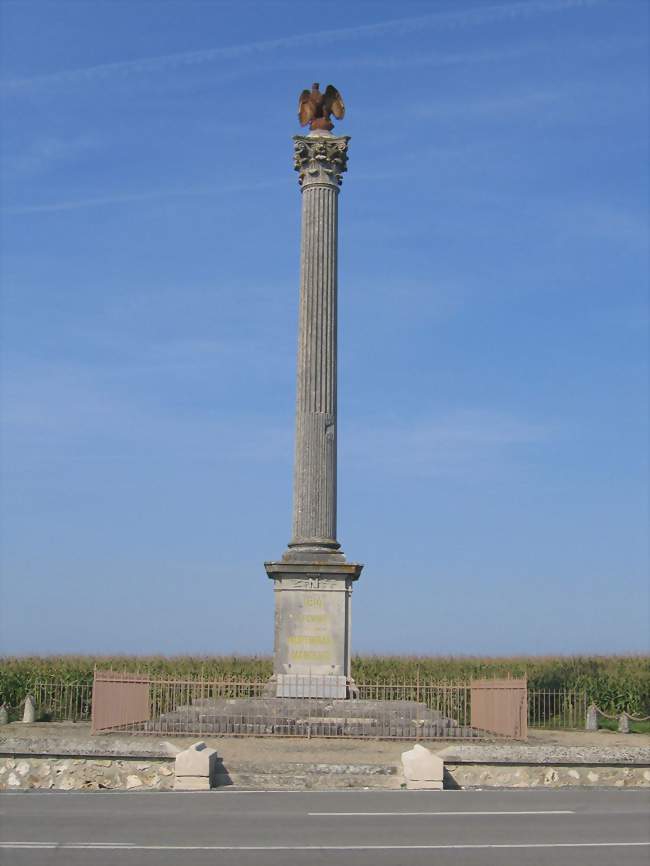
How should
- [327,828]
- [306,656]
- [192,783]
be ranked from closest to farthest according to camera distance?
[327,828] < [192,783] < [306,656]

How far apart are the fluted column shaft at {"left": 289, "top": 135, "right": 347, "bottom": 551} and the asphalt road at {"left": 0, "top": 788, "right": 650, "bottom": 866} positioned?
9293mm

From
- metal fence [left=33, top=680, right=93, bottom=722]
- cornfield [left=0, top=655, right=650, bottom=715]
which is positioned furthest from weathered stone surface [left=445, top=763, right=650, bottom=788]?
metal fence [left=33, top=680, right=93, bottom=722]

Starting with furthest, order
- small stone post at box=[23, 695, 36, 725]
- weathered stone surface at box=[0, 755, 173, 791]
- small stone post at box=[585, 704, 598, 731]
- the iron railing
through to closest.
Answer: the iron railing → small stone post at box=[585, 704, 598, 731] → small stone post at box=[23, 695, 36, 725] → weathered stone surface at box=[0, 755, 173, 791]

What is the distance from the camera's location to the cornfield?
32531 millimetres

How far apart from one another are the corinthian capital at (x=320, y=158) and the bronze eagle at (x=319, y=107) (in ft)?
2.35

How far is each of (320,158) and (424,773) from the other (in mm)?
14650

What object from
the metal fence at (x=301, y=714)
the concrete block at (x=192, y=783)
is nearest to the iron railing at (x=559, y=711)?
the metal fence at (x=301, y=714)

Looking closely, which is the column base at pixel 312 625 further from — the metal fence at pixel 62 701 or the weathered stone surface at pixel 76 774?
the metal fence at pixel 62 701

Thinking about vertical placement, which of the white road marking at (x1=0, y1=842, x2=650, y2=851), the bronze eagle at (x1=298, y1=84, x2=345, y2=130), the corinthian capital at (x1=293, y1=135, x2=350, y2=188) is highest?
the bronze eagle at (x1=298, y1=84, x2=345, y2=130)

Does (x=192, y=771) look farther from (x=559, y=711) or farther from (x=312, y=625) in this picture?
(x=559, y=711)

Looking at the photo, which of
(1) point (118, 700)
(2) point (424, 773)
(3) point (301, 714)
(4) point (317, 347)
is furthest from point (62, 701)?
(2) point (424, 773)

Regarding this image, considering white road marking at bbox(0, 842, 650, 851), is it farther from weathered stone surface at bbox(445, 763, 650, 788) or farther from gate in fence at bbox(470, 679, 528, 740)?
gate in fence at bbox(470, 679, 528, 740)

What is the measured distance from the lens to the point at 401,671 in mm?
38156

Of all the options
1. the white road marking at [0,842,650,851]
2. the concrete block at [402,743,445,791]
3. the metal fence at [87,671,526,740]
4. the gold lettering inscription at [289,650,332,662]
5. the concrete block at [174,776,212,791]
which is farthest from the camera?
the gold lettering inscription at [289,650,332,662]
